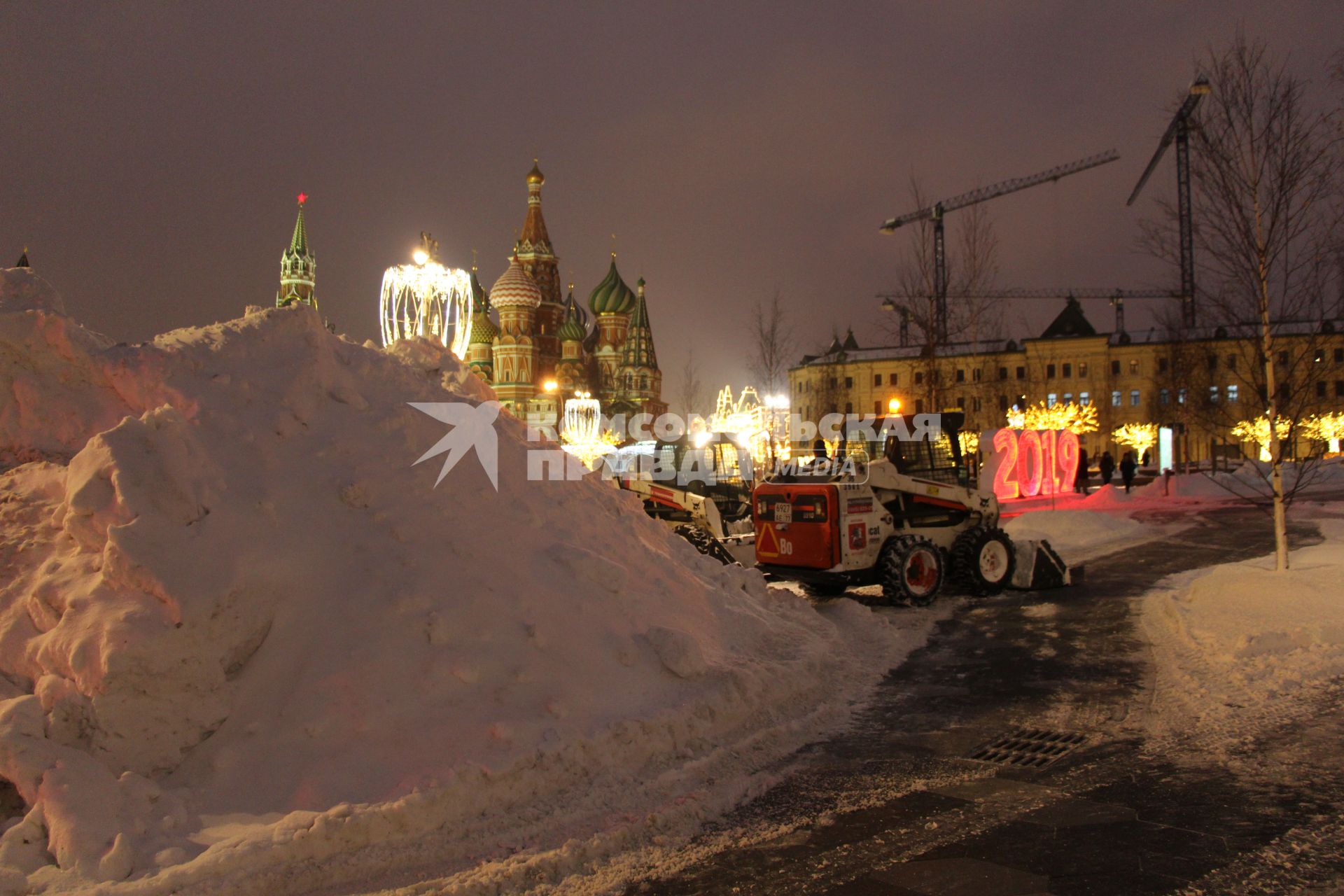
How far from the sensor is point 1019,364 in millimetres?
76188

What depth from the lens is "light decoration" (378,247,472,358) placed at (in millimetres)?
21203

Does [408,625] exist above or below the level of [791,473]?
below

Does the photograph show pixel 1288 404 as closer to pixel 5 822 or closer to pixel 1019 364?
pixel 5 822

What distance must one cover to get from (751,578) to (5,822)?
6.59 metres

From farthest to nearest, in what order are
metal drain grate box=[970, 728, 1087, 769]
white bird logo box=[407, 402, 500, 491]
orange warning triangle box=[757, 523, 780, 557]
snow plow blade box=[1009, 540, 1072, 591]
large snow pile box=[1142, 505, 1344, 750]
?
snow plow blade box=[1009, 540, 1072, 591]
orange warning triangle box=[757, 523, 780, 557]
white bird logo box=[407, 402, 500, 491]
large snow pile box=[1142, 505, 1344, 750]
metal drain grate box=[970, 728, 1087, 769]

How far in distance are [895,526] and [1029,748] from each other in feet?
18.9

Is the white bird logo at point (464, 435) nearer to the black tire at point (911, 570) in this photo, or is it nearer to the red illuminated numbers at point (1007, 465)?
the black tire at point (911, 570)

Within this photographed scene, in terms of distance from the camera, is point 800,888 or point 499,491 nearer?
point 800,888

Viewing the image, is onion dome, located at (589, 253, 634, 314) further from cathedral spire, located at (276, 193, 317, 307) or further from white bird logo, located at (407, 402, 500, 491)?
white bird logo, located at (407, 402, 500, 491)

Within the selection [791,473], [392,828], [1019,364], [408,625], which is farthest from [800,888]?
[1019,364]

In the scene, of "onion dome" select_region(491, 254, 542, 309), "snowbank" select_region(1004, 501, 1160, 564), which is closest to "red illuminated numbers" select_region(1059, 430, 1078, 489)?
"snowbank" select_region(1004, 501, 1160, 564)

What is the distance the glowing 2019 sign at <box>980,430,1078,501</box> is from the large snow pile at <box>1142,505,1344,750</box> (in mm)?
15008

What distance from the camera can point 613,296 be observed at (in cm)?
8500

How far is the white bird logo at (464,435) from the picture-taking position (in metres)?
7.23
